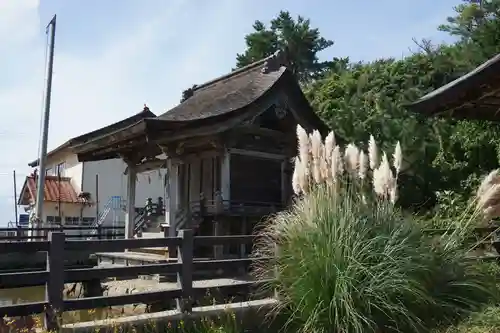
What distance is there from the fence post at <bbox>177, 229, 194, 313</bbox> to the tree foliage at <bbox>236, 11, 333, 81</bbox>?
2628 centimetres

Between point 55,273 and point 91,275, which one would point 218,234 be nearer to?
point 91,275

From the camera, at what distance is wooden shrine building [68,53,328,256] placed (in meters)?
10.9

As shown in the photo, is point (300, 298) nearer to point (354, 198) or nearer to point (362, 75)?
point (354, 198)

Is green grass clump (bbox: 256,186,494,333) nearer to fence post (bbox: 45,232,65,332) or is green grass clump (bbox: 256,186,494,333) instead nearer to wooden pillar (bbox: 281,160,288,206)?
fence post (bbox: 45,232,65,332)

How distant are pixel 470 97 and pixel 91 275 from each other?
4044 millimetres

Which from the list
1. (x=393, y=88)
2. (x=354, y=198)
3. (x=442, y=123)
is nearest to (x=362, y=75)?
(x=393, y=88)

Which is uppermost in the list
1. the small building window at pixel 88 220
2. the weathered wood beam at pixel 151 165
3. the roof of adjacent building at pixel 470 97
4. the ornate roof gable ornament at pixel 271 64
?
the ornate roof gable ornament at pixel 271 64

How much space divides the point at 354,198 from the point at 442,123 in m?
8.52

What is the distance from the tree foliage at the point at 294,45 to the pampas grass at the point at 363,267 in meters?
26.5

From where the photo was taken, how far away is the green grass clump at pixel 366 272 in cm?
431

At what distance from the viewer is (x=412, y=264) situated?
174 inches

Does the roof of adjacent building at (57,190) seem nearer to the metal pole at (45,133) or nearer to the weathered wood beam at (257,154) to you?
the metal pole at (45,133)

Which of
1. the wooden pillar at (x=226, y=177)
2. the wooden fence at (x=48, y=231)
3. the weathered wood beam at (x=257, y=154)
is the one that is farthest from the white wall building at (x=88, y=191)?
the wooden pillar at (x=226, y=177)

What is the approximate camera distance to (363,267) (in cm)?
437
